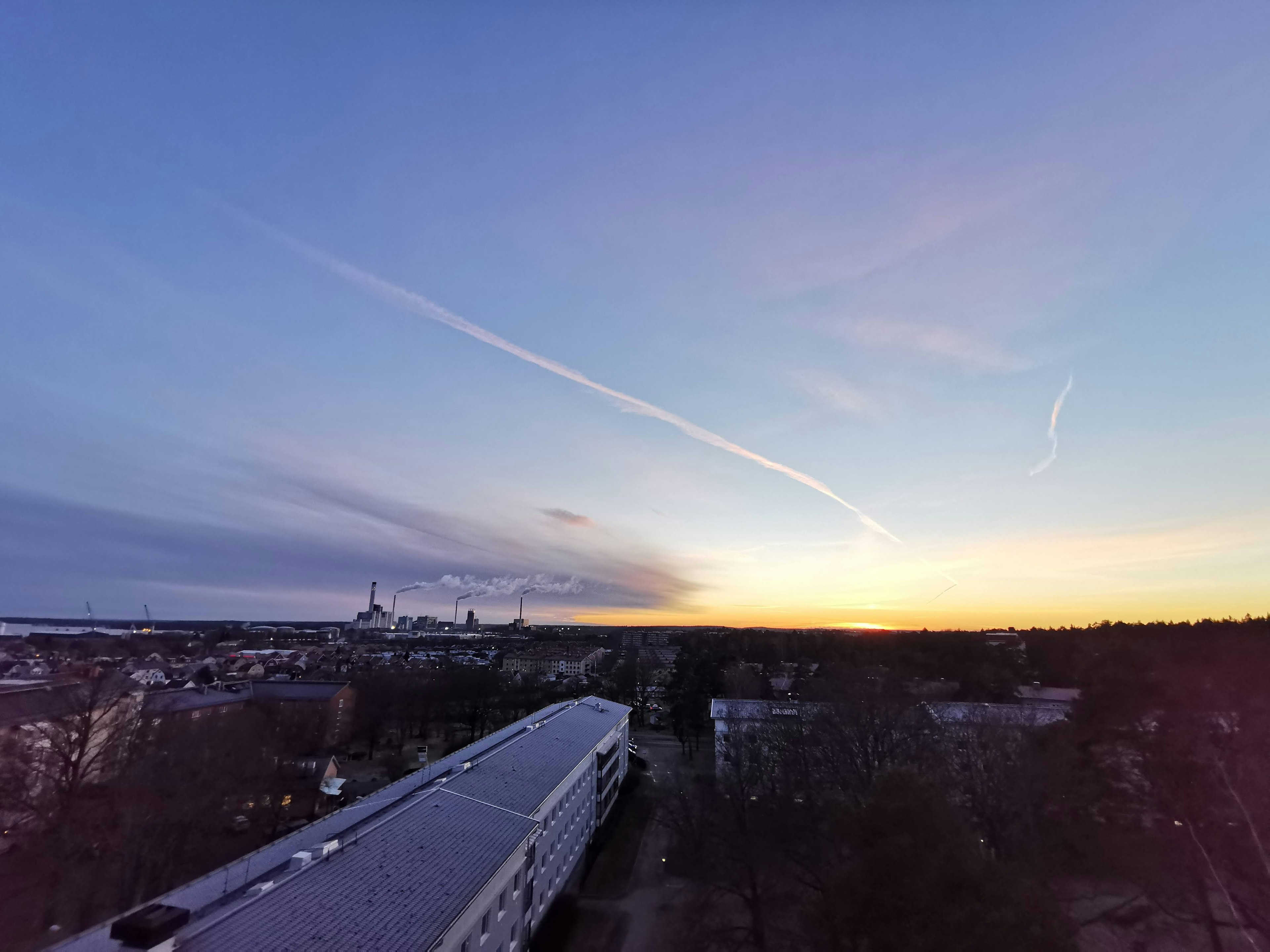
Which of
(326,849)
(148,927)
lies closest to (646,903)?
(326,849)

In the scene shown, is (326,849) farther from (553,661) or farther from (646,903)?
(553,661)

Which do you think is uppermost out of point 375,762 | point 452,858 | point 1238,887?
point 452,858

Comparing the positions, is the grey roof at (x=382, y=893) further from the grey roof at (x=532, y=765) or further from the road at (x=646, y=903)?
the road at (x=646, y=903)

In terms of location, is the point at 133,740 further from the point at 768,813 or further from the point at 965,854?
the point at 965,854

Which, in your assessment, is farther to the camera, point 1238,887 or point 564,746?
point 564,746

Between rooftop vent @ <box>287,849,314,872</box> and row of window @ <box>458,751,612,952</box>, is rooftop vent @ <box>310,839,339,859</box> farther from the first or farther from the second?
row of window @ <box>458,751,612,952</box>

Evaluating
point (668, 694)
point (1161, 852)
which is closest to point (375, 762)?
point (668, 694)

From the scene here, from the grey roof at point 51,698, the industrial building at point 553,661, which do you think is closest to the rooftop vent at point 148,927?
the grey roof at point 51,698
